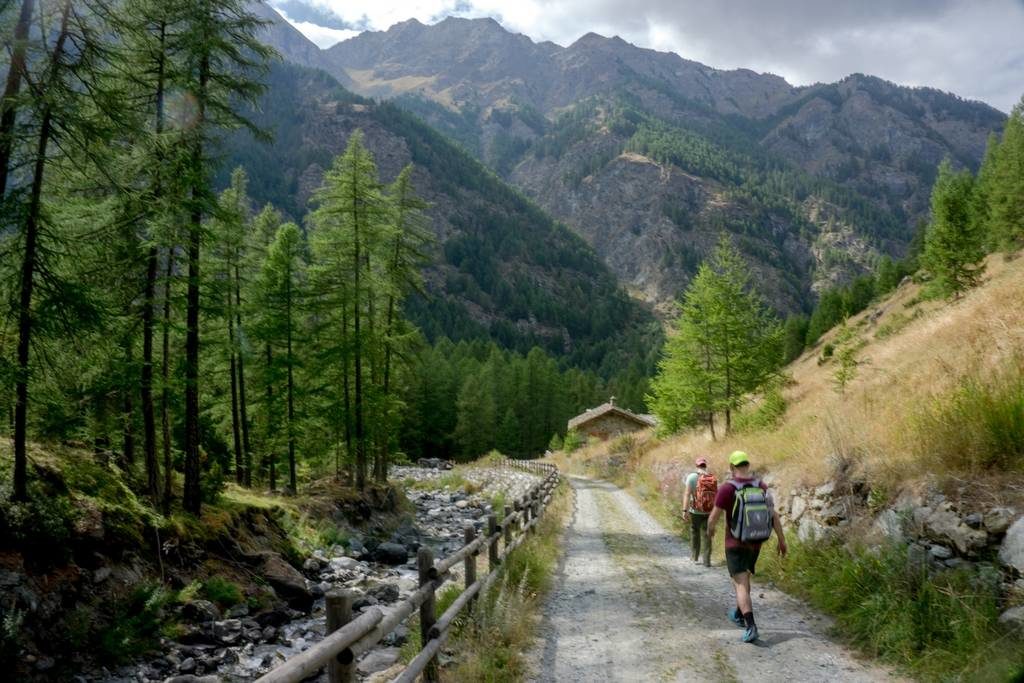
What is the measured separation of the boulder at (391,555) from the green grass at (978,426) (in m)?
15.7

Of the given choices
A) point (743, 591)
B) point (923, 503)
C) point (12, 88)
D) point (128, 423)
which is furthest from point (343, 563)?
point (923, 503)

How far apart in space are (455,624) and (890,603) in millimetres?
5209

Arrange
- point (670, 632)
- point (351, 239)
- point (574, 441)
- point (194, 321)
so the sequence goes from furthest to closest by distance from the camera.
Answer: point (574, 441)
point (351, 239)
point (194, 321)
point (670, 632)

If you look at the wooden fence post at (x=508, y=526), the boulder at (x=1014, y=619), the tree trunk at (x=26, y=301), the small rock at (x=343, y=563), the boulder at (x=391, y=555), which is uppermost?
the tree trunk at (x=26, y=301)

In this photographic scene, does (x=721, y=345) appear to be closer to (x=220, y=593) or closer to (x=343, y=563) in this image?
(x=343, y=563)

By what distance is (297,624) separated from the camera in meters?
12.8

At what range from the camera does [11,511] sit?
10.0 metres

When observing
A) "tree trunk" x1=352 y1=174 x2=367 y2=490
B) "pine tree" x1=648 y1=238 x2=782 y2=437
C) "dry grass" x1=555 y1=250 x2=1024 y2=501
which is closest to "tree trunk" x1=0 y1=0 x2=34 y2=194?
"tree trunk" x1=352 y1=174 x2=367 y2=490

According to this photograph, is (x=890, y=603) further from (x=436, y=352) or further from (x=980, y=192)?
(x=436, y=352)

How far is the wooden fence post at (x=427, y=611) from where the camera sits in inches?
235

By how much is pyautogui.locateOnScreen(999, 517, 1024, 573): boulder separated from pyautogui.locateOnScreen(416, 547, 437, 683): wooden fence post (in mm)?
5707

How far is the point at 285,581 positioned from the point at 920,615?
13135 mm

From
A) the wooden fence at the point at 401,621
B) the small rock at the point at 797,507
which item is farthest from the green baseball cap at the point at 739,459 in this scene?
the small rock at the point at 797,507

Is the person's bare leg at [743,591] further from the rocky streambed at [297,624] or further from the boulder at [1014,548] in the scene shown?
the rocky streambed at [297,624]
